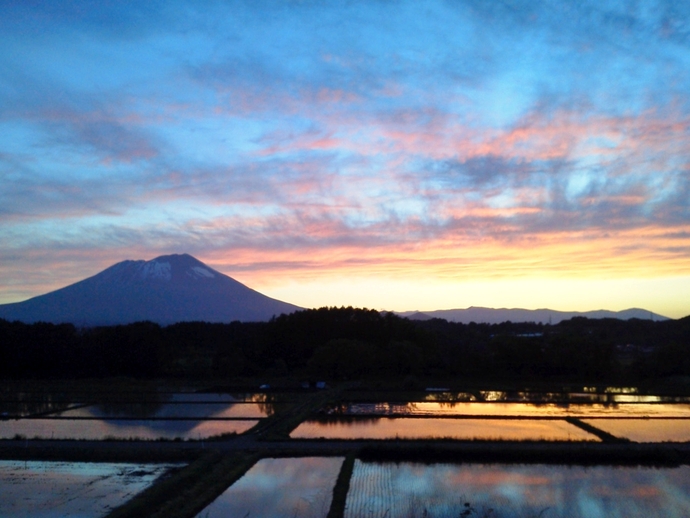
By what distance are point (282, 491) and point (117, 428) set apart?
819 centimetres

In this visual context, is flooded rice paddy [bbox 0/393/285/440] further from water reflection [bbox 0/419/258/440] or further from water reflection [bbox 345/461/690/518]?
water reflection [bbox 345/461/690/518]

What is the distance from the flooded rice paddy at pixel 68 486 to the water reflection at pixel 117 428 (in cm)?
280

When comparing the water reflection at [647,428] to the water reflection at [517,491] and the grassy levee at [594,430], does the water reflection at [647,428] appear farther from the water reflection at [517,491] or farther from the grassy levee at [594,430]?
the water reflection at [517,491]

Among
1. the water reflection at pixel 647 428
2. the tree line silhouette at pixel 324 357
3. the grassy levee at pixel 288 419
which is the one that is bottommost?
the water reflection at pixel 647 428

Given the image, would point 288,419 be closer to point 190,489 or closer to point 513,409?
point 190,489

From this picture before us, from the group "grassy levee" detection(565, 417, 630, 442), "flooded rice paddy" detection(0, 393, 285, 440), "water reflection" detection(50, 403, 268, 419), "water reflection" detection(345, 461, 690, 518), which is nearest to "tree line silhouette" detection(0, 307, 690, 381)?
"flooded rice paddy" detection(0, 393, 285, 440)

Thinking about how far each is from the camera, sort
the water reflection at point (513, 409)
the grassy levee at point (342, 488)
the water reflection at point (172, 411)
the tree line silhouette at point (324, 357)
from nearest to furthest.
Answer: the grassy levee at point (342, 488)
the water reflection at point (172, 411)
the water reflection at point (513, 409)
the tree line silhouette at point (324, 357)

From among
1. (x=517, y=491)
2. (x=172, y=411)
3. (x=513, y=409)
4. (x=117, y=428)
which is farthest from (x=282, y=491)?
(x=513, y=409)

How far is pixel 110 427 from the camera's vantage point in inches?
633

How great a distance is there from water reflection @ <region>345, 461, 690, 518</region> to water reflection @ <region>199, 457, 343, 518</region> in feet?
1.58

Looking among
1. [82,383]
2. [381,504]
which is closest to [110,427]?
[381,504]

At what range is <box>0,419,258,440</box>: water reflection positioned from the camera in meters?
14.5

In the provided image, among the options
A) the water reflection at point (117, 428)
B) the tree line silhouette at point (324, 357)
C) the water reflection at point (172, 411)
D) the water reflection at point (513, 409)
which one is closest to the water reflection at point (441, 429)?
the water reflection at point (513, 409)

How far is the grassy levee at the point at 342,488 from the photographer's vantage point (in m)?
8.33
